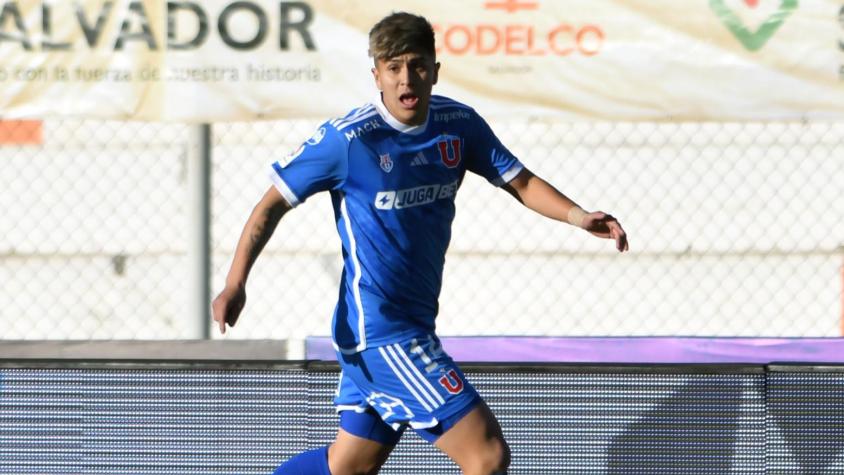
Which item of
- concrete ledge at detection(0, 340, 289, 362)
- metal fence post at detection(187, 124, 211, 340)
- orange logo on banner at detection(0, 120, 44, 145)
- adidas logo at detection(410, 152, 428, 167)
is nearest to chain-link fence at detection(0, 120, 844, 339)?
orange logo on banner at detection(0, 120, 44, 145)

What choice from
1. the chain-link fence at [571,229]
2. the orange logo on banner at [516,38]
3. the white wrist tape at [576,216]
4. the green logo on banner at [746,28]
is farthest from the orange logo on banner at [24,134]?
the white wrist tape at [576,216]

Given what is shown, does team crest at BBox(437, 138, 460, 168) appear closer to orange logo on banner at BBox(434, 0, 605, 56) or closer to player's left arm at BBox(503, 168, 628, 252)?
player's left arm at BBox(503, 168, 628, 252)

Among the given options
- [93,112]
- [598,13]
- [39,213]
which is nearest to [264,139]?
[39,213]

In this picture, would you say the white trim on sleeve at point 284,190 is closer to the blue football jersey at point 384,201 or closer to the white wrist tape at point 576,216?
the blue football jersey at point 384,201

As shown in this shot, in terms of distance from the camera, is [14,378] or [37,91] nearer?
[14,378]

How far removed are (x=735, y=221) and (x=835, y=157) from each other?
2.41 feet

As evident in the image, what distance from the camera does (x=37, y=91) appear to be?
604cm

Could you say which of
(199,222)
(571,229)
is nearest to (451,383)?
(199,222)

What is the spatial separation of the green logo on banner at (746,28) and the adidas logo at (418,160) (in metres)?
2.51

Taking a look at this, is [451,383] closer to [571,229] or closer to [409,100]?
[409,100]

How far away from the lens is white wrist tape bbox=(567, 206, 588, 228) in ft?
12.7

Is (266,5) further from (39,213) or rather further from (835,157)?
(835,157)

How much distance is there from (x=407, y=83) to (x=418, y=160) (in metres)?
0.25

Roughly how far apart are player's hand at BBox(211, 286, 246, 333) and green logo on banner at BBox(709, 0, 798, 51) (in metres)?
3.15
